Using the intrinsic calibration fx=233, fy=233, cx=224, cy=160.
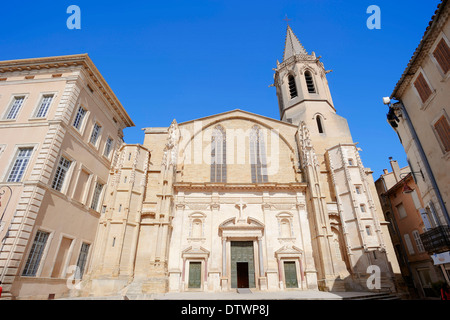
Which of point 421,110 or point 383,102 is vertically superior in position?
point 383,102

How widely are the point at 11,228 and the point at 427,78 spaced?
19.8m

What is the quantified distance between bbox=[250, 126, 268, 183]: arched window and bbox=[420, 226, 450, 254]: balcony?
12078 millimetres

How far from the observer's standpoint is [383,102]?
505 inches

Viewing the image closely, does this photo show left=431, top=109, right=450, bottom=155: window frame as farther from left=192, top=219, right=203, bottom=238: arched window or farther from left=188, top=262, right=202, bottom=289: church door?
left=188, top=262, right=202, bottom=289: church door

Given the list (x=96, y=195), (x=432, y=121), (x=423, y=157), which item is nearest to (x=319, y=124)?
(x=423, y=157)

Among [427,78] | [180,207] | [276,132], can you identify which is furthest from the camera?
[276,132]

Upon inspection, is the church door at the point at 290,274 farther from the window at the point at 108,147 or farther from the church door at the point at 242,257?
the window at the point at 108,147

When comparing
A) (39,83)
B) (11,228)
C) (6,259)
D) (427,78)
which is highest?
(39,83)

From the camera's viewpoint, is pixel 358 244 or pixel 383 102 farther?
pixel 358 244

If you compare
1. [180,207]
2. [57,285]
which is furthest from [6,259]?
[180,207]

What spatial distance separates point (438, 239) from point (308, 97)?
20433 mm

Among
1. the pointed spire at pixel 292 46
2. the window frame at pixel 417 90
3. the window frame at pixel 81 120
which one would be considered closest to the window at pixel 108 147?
the window frame at pixel 81 120

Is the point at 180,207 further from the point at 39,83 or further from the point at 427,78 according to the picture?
the point at 427,78

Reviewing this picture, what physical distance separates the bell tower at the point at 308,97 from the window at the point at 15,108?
2303cm
